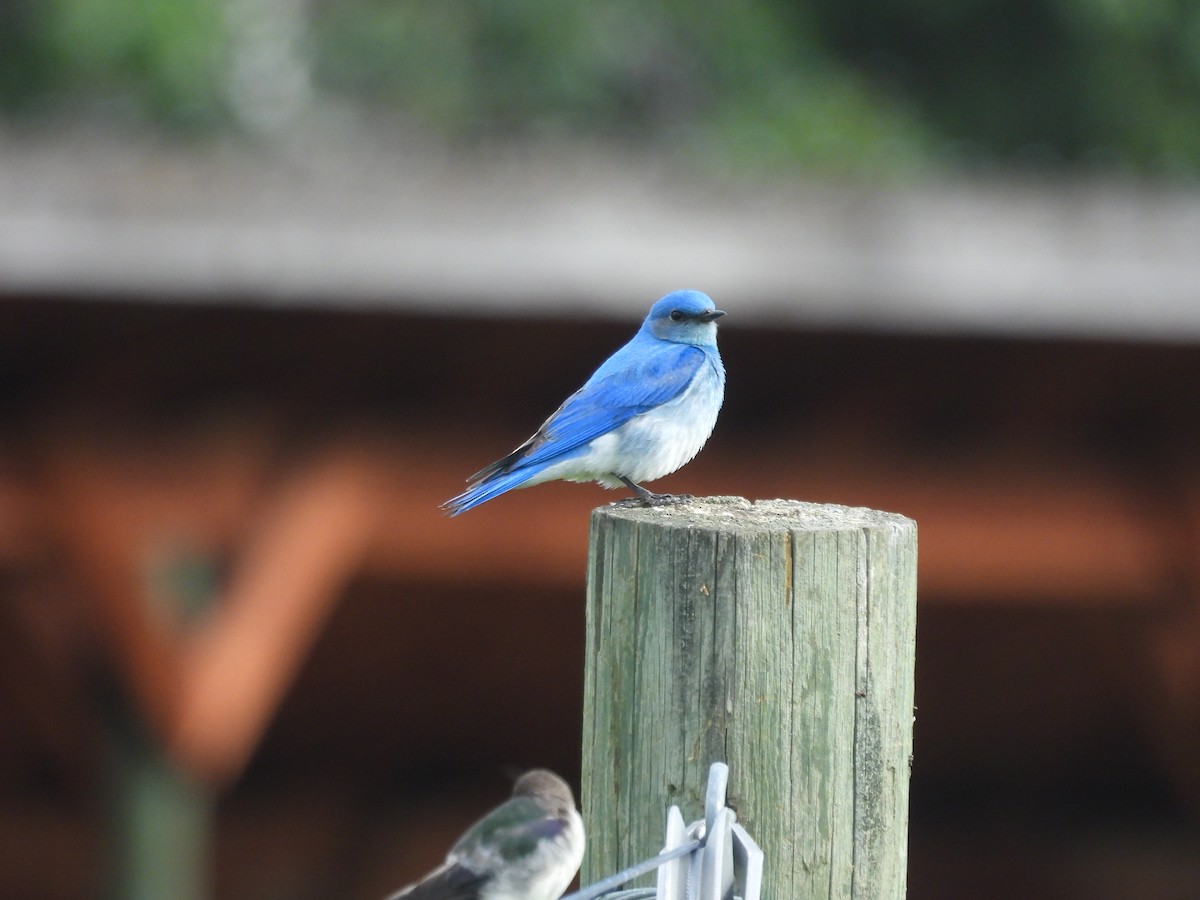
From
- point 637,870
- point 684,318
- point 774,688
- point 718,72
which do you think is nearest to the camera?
point 637,870

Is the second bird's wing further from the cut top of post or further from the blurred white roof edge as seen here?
the cut top of post

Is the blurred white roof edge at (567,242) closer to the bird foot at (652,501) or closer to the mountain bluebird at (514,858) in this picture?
the bird foot at (652,501)

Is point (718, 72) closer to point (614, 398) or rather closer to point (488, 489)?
point (614, 398)

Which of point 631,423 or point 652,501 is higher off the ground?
point 631,423

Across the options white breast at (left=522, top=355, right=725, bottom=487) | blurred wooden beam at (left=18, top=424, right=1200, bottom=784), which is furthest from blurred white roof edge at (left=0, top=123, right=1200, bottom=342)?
blurred wooden beam at (left=18, top=424, right=1200, bottom=784)

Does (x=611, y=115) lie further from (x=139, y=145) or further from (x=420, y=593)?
(x=139, y=145)

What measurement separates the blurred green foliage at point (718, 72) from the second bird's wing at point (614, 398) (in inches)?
270

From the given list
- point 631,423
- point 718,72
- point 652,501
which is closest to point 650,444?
point 631,423

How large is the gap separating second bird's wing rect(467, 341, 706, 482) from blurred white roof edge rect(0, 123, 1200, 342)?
0.60m

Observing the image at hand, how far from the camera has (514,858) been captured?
228 cm

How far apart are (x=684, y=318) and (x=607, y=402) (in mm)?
441

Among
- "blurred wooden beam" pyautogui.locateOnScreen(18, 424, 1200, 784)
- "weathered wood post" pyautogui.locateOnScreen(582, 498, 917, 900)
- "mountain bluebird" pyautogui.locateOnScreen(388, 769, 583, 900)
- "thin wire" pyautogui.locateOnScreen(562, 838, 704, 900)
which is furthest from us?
"blurred wooden beam" pyautogui.locateOnScreen(18, 424, 1200, 784)

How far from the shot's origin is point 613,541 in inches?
85.8

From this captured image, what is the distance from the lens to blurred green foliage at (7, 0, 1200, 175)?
36.9 feet
